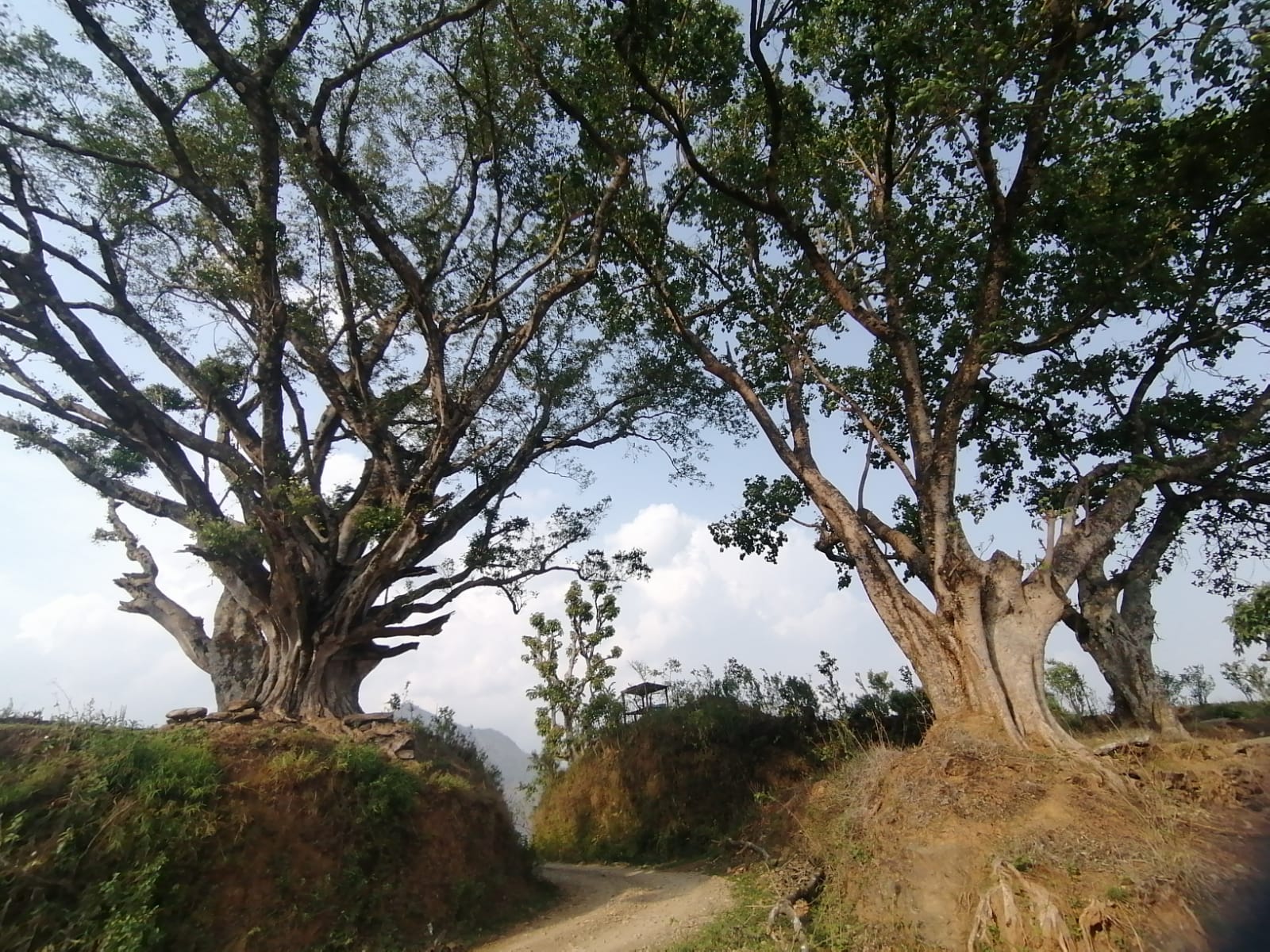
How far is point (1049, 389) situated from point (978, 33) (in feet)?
20.3

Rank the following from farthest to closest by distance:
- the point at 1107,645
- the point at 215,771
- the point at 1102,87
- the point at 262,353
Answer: the point at 1107,645, the point at 262,353, the point at 1102,87, the point at 215,771

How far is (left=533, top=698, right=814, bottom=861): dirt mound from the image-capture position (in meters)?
13.1

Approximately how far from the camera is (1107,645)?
1059 centimetres

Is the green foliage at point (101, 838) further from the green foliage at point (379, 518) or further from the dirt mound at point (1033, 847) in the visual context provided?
the dirt mound at point (1033, 847)

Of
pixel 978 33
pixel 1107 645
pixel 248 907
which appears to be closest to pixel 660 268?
pixel 978 33

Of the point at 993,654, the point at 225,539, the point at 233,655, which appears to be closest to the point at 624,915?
the point at 993,654

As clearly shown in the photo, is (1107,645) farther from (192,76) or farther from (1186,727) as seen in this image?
(192,76)

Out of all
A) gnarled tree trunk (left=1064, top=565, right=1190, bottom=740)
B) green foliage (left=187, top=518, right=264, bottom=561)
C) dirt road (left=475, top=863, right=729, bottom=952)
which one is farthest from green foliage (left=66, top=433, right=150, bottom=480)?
gnarled tree trunk (left=1064, top=565, right=1190, bottom=740)

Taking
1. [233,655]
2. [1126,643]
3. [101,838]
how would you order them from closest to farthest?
[101,838] < [1126,643] < [233,655]

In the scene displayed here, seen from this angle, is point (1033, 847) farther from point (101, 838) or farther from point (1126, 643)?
point (101, 838)

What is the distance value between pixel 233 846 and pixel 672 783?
898cm

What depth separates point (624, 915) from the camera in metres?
8.67

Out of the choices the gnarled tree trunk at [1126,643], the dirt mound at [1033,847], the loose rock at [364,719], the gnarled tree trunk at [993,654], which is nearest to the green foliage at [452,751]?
the loose rock at [364,719]

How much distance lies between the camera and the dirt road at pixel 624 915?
7617 mm
